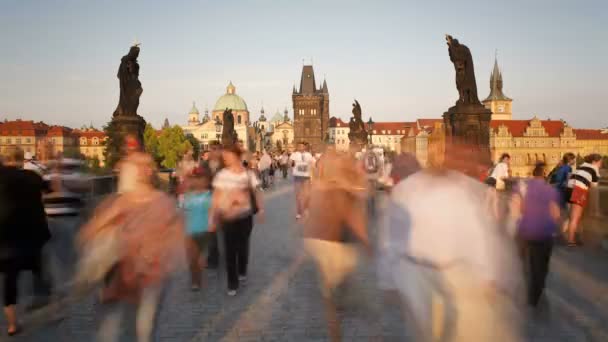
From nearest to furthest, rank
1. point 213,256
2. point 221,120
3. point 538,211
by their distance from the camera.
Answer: point 538,211 < point 213,256 < point 221,120

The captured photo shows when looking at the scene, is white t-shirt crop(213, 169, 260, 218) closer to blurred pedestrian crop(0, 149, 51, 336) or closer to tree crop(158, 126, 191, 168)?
blurred pedestrian crop(0, 149, 51, 336)

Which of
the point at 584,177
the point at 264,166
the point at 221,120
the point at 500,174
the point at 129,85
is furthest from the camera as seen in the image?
the point at 221,120

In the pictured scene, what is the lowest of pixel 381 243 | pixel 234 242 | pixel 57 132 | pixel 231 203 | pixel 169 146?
pixel 234 242

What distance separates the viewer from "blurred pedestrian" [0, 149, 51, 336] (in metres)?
4.84

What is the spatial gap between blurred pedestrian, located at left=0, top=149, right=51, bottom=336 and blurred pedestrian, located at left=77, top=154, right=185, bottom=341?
141 cm

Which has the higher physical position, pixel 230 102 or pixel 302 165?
pixel 230 102

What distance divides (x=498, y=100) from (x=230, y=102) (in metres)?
74.9

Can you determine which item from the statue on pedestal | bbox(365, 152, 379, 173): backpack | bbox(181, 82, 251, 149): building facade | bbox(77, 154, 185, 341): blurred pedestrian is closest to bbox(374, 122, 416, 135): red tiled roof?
bbox(181, 82, 251, 149): building facade

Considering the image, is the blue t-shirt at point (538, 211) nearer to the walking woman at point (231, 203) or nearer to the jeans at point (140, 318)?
the walking woman at point (231, 203)

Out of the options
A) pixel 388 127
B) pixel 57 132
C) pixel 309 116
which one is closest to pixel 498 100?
pixel 388 127

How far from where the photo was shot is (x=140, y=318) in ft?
12.6

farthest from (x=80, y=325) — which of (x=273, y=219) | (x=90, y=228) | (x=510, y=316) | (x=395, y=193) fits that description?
(x=273, y=219)

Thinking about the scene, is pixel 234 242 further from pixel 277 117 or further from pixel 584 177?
pixel 277 117

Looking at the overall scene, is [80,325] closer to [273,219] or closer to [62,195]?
[62,195]
